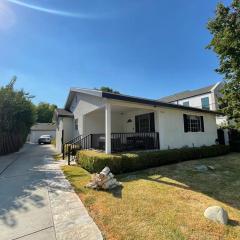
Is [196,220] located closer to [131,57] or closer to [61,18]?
[61,18]

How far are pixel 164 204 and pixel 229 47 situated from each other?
10442mm

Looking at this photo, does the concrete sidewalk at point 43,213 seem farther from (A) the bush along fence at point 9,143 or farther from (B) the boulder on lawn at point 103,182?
(A) the bush along fence at point 9,143

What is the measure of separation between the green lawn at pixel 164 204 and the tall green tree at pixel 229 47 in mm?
6012

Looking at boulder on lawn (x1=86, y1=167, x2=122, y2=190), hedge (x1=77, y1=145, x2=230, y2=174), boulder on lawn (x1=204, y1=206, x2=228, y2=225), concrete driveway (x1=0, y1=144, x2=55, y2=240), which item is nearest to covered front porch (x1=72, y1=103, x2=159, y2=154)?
hedge (x1=77, y1=145, x2=230, y2=174)

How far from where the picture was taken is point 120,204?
4.77m

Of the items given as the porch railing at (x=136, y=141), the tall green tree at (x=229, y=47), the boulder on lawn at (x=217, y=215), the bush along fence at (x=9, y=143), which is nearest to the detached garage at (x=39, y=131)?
the bush along fence at (x=9, y=143)

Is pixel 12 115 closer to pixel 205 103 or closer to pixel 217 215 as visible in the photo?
pixel 217 215

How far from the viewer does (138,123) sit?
1356 cm

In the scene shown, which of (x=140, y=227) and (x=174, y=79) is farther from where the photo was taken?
(x=174, y=79)

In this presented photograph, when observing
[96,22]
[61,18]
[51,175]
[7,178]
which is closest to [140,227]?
[51,175]

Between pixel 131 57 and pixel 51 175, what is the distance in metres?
10.9

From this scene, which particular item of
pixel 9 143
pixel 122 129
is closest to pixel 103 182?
pixel 122 129

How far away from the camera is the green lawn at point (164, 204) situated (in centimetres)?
351

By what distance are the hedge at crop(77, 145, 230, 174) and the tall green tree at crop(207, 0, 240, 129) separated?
13.9 feet
